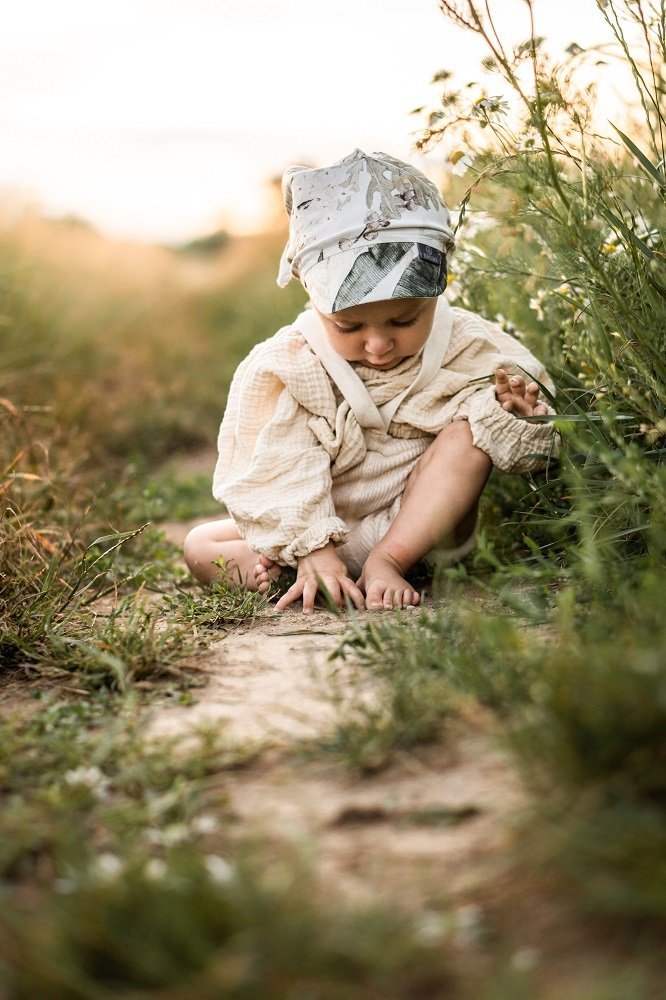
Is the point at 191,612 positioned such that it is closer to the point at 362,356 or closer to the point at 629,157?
the point at 362,356

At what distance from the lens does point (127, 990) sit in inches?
42.3

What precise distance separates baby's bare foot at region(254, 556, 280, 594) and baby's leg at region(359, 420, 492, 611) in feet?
0.87

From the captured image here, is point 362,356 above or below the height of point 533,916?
above

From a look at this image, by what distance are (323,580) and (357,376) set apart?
687 mm

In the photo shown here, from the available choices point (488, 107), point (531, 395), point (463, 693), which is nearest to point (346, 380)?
point (531, 395)

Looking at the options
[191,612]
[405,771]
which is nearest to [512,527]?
[191,612]

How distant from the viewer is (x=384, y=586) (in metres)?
2.58

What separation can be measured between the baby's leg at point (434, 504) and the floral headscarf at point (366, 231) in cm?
45

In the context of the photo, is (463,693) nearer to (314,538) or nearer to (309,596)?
(309,596)

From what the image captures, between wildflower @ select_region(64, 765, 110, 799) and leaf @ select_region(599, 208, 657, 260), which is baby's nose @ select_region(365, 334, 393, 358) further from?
wildflower @ select_region(64, 765, 110, 799)

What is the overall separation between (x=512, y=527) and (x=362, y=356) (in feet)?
2.20

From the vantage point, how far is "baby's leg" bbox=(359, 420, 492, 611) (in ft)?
Result: 8.89

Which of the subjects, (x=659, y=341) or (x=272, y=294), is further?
(x=272, y=294)

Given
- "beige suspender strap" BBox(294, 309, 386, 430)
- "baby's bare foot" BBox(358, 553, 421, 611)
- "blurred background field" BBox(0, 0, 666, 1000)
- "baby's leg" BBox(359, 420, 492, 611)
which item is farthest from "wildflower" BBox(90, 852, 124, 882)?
"beige suspender strap" BBox(294, 309, 386, 430)
